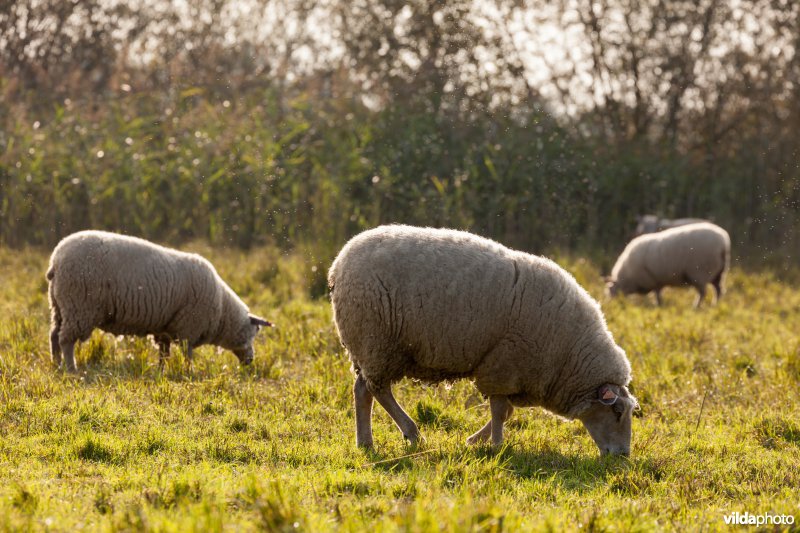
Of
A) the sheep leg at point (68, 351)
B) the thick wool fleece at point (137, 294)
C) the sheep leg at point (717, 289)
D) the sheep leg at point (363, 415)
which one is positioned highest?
the thick wool fleece at point (137, 294)

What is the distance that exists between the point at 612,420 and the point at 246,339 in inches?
134

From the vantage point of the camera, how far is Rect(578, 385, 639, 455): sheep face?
5297 mm

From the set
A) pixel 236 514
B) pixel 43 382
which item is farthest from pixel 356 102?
pixel 236 514

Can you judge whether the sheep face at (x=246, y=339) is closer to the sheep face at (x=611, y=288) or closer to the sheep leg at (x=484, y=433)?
the sheep leg at (x=484, y=433)

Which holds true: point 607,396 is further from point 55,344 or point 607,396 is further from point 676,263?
point 676,263

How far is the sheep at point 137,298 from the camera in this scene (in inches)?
259

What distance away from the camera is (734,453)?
540cm

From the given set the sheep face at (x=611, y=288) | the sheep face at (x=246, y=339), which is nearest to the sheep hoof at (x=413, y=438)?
the sheep face at (x=246, y=339)

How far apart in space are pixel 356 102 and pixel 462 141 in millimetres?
2061

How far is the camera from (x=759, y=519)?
391 cm

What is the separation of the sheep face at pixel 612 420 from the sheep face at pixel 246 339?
3070 millimetres

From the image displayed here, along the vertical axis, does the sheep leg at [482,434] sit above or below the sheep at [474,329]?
below

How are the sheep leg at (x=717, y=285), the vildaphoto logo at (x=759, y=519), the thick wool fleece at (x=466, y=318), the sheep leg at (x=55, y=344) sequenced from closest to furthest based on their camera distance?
the vildaphoto logo at (x=759, y=519) → the thick wool fleece at (x=466, y=318) → the sheep leg at (x=55, y=344) → the sheep leg at (x=717, y=285)

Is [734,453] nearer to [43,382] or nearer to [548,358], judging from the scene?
Answer: [548,358]
